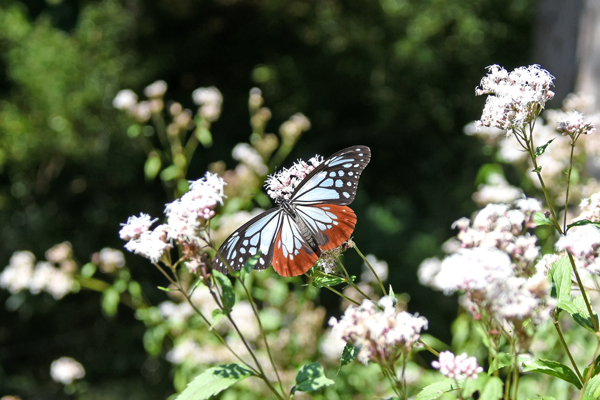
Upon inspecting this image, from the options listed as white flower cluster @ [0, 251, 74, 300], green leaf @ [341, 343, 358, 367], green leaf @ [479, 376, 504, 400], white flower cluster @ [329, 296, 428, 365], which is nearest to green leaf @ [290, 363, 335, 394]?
green leaf @ [341, 343, 358, 367]

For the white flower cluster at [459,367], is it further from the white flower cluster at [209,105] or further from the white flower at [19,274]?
the white flower at [19,274]

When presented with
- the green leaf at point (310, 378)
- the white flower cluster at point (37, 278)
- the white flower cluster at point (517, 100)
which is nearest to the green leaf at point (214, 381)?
the green leaf at point (310, 378)

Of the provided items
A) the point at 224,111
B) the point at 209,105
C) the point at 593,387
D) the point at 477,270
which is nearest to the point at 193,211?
the point at 477,270

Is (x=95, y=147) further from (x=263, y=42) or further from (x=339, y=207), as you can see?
(x=339, y=207)

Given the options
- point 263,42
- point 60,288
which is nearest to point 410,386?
point 60,288

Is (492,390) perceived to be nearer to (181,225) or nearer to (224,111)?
(181,225)

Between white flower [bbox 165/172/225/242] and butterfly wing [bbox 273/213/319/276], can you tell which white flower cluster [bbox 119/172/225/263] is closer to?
white flower [bbox 165/172/225/242]
